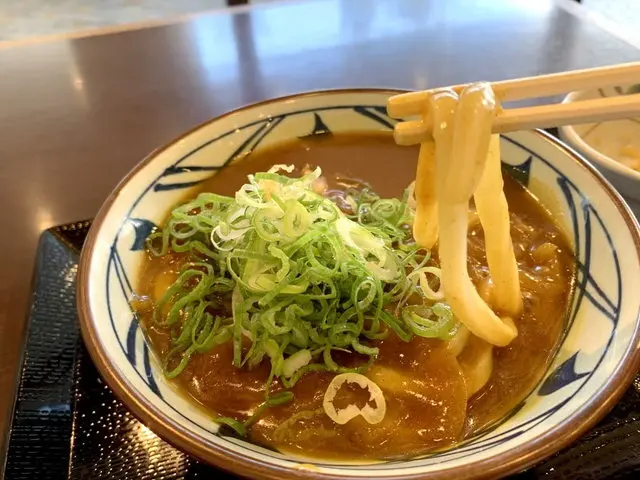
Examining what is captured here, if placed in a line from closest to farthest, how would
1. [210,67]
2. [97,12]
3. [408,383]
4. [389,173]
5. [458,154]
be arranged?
[458,154], [408,383], [389,173], [210,67], [97,12]

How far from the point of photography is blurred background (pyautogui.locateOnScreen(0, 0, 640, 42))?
4426 mm

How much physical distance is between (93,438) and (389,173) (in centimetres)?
95

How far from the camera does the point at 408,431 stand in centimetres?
104

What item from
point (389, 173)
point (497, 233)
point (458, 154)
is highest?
point (458, 154)

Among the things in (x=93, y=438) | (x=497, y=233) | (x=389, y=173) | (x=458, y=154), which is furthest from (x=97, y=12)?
(x=458, y=154)

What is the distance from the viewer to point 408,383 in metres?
1.09

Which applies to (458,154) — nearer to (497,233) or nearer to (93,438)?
(497,233)

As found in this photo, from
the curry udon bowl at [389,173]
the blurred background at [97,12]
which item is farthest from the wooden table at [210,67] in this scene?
the blurred background at [97,12]

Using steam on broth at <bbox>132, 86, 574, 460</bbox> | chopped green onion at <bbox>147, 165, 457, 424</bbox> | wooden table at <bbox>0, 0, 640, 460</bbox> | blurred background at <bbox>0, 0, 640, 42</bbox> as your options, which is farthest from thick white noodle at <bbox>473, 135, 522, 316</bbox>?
blurred background at <bbox>0, 0, 640, 42</bbox>

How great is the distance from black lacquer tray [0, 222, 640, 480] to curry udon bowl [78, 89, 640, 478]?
13 cm

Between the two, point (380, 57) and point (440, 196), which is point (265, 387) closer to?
point (440, 196)

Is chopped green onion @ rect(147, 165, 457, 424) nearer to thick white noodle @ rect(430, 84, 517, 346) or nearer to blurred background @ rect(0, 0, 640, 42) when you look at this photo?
thick white noodle @ rect(430, 84, 517, 346)

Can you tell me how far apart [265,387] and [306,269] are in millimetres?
226

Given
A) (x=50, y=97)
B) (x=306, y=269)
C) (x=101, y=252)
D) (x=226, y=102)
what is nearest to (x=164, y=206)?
(x=101, y=252)
